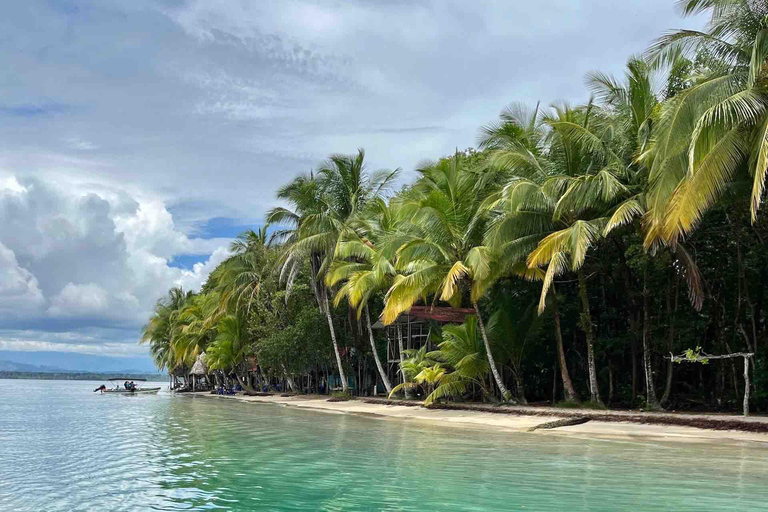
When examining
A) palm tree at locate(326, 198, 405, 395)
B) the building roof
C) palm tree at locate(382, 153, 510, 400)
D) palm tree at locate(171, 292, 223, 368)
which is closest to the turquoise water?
palm tree at locate(382, 153, 510, 400)

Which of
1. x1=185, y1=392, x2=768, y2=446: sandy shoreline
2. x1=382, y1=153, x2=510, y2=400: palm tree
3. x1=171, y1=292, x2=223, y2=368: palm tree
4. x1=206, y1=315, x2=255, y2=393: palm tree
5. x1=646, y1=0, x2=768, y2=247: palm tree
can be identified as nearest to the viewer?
x1=646, y1=0, x2=768, y2=247: palm tree

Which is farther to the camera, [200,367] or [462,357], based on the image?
[200,367]

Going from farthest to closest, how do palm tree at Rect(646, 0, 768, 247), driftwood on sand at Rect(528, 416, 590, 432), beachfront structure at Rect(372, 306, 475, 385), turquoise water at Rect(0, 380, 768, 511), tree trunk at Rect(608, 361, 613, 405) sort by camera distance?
1. beachfront structure at Rect(372, 306, 475, 385)
2. tree trunk at Rect(608, 361, 613, 405)
3. driftwood on sand at Rect(528, 416, 590, 432)
4. palm tree at Rect(646, 0, 768, 247)
5. turquoise water at Rect(0, 380, 768, 511)

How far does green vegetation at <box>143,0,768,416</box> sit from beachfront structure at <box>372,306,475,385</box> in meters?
0.74

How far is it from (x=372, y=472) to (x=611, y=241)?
11458 mm

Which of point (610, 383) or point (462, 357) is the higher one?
point (462, 357)

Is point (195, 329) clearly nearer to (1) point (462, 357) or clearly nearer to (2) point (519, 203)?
(1) point (462, 357)

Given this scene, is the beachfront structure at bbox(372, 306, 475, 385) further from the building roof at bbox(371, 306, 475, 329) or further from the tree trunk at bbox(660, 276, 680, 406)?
the tree trunk at bbox(660, 276, 680, 406)

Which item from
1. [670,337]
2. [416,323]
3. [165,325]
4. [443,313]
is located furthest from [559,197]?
[165,325]

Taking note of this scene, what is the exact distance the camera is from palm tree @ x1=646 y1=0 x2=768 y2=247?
11695 mm

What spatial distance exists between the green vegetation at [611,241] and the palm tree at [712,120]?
0.04m

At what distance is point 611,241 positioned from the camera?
728 inches

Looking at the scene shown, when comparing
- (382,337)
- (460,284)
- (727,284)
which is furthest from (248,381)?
(727,284)

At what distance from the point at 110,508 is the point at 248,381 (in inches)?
1500
